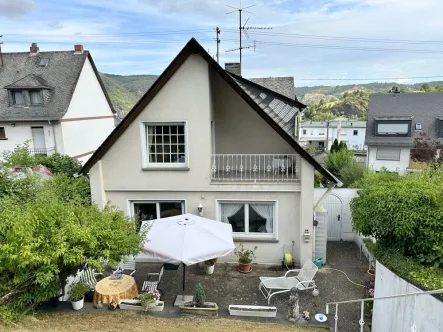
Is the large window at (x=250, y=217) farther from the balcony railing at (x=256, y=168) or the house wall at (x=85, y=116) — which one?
the house wall at (x=85, y=116)

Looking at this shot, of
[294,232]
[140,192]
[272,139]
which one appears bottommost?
[294,232]

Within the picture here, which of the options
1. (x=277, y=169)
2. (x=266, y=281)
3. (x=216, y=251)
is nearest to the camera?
(x=216, y=251)

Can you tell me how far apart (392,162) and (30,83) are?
124 ft

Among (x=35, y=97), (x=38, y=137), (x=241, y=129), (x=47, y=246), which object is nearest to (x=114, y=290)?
(x=47, y=246)

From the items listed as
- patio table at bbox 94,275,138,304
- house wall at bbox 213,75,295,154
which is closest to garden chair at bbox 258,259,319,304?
patio table at bbox 94,275,138,304

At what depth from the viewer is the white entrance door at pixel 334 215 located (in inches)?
582

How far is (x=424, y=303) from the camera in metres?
6.15

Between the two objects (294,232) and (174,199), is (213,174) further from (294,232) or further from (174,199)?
(294,232)

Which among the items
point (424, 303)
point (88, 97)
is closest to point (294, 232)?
point (424, 303)

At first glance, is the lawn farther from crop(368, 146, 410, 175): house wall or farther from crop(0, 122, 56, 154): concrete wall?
crop(368, 146, 410, 175): house wall

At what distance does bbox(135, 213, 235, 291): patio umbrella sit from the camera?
8.66 metres

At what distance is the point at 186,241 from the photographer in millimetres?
8945

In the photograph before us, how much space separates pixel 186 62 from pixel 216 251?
6.60 metres

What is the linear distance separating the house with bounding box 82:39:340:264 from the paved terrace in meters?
1.04
